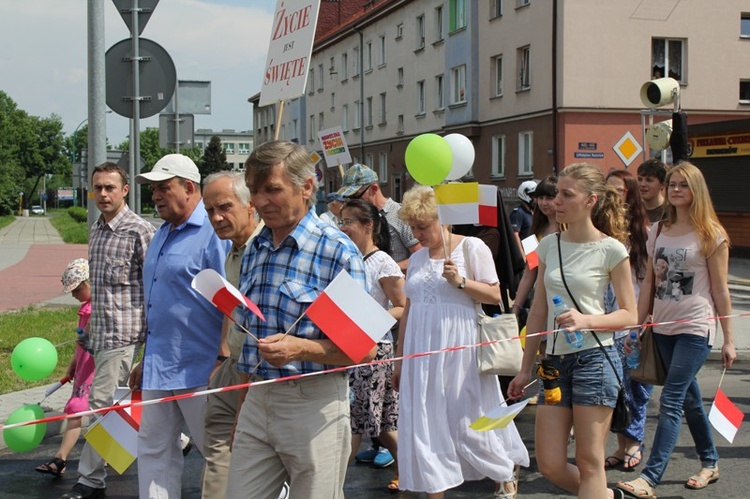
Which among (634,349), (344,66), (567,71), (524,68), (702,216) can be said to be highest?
(344,66)

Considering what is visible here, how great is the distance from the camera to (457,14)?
39812mm

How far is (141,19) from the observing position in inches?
353

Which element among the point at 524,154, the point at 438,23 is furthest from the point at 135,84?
the point at 438,23

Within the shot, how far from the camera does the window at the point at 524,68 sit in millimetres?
34250

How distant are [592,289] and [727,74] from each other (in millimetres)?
31529

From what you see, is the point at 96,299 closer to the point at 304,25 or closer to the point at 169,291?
the point at 169,291

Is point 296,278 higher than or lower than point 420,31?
lower

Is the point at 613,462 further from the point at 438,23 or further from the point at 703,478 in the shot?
the point at 438,23

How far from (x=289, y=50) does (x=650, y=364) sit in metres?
3.13

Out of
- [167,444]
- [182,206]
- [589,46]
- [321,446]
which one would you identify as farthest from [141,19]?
[589,46]

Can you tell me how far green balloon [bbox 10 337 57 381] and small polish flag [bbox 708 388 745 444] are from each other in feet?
12.2

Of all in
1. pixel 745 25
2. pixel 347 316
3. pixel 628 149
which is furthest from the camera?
pixel 745 25

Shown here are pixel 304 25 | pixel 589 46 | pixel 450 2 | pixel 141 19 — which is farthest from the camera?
pixel 450 2

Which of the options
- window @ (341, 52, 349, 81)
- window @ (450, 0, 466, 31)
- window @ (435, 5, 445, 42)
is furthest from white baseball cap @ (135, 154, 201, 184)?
window @ (341, 52, 349, 81)
